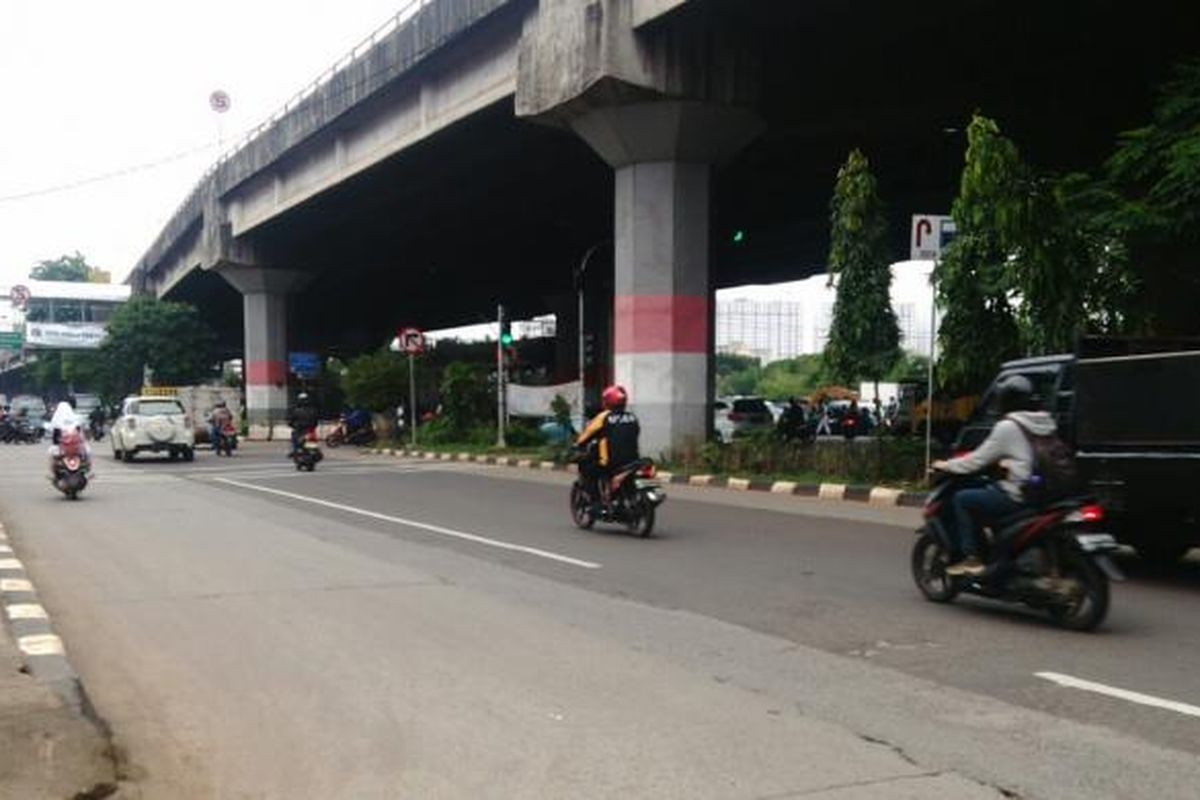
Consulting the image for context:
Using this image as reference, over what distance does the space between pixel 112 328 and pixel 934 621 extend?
2292 inches

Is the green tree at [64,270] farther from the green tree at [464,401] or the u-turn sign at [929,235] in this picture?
the u-turn sign at [929,235]

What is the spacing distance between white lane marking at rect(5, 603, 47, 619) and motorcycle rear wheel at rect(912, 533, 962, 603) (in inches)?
240

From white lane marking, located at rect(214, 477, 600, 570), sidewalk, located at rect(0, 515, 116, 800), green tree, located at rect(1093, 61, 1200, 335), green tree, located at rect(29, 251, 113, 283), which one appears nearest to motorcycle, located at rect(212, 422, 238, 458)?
white lane marking, located at rect(214, 477, 600, 570)

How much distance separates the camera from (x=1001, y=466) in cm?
798

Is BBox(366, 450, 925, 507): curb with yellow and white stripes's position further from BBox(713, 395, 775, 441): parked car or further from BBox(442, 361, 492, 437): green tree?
BBox(713, 395, 775, 441): parked car

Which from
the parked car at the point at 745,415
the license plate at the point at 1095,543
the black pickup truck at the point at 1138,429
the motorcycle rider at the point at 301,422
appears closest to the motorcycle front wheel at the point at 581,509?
the black pickup truck at the point at 1138,429

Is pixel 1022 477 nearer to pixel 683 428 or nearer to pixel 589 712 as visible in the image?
pixel 589 712

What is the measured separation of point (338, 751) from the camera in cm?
508

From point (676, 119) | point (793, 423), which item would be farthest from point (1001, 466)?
point (793, 423)

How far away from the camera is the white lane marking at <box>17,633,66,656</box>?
682 centimetres

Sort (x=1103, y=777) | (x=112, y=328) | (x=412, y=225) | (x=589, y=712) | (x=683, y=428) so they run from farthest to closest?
(x=112, y=328) < (x=412, y=225) < (x=683, y=428) < (x=589, y=712) < (x=1103, y=777)

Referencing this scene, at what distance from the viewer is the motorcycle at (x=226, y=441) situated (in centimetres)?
3294

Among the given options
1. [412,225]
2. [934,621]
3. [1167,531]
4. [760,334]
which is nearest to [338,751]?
[934,621]

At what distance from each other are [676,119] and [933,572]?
14.9m
